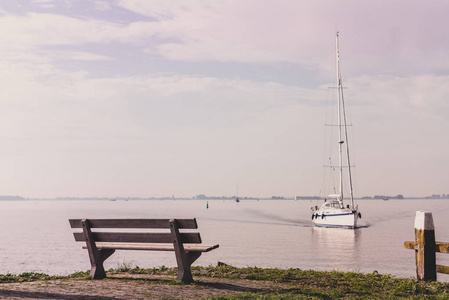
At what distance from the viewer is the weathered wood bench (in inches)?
370

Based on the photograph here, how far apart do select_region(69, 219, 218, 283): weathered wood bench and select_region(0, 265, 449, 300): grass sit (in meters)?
0.45

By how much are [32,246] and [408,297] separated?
153 feet

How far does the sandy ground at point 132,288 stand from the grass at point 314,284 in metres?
0.11

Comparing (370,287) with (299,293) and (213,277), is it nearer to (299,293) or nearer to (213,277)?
(299,293)

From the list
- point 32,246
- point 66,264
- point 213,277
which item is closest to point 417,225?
point 213,277

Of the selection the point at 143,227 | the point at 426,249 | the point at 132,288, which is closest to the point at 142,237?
the point at 143,227

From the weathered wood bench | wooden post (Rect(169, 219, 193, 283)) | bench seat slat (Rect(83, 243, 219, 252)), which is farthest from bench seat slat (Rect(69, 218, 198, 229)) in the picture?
bench seat slat (Rect(83, 243, 219, 252))

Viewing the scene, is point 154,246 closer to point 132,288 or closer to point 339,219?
point 132,288

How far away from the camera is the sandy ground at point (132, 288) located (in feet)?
27.1

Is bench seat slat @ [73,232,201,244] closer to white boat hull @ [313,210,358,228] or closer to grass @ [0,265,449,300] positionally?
grass @ [0,265,449,300]

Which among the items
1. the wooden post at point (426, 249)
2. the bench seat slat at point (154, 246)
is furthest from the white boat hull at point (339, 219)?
the bench seat slat at point (154, 246)

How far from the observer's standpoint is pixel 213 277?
10.6 m

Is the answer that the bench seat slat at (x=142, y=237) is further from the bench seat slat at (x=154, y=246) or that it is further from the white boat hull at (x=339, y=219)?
the white boat hull at (x=339, y=219)

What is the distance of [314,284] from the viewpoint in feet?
32.3
